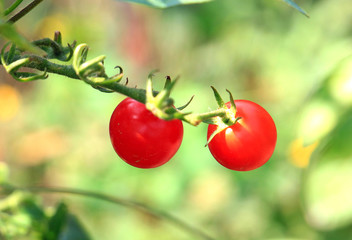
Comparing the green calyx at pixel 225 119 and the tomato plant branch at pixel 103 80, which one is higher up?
the green calyx at pixel 225 119

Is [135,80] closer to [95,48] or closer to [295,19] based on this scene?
[95,48]

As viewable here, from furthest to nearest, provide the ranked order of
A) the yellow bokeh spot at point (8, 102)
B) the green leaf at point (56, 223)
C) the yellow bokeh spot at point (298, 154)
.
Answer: the yellow bokeh spot at point (8, 102)
the yellow bokeh spot at point (298, 154)
the green leaf at point (56, 223)

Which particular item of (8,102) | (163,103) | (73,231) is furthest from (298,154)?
(163,103)

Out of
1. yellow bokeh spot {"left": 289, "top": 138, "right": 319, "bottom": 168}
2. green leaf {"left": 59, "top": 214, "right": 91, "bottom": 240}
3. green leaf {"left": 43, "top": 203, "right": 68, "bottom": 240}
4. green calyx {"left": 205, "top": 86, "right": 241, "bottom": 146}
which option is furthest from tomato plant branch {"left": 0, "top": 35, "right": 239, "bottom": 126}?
yellow bokeh spot {"left": 289, "top": 138, "right": 319, "bottom": 168}

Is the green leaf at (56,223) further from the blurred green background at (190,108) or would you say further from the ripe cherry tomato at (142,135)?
the blurred green background at (190,108)

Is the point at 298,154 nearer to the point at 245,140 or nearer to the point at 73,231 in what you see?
the point at 73,231

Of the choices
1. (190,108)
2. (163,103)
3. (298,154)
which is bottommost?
(163,103)

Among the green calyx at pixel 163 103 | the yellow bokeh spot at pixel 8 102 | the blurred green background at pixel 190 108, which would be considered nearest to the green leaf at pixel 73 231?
the green calyx at pixel 163 103
